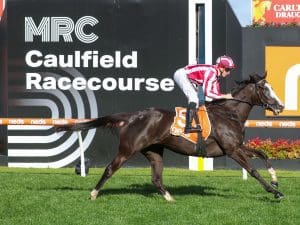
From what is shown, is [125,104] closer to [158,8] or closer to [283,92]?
[158,8]

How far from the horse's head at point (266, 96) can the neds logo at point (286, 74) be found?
234 inches

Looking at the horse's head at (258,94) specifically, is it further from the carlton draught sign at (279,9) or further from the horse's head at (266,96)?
the carlton draught sign at (279,9)

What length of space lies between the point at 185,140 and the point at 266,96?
1.35 m

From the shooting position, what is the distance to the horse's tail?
919 cm

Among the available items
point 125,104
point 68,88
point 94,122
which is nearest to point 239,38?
point 125,104

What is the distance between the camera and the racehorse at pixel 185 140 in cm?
896

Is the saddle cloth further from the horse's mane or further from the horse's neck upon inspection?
the horse's mane

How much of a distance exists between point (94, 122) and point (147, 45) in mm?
5652

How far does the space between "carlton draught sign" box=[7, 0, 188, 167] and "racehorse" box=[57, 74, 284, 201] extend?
5.23 meters

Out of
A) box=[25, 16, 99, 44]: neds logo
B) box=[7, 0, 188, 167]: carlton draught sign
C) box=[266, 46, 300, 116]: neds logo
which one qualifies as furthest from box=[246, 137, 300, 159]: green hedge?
box=[25, 16, 99, 44]: neds logo

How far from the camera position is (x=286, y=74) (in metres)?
15.2

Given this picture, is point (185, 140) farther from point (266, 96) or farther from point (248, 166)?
point (266, 96)

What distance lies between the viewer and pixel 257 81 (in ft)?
30.6

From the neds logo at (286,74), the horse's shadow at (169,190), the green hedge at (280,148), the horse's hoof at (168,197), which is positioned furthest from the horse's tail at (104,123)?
the neds logo at (286,74)
